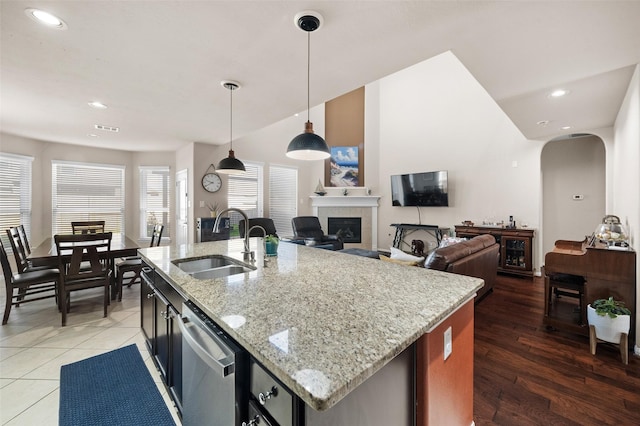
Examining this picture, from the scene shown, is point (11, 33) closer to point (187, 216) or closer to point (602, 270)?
point (187, 216)

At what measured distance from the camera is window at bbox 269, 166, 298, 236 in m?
6.44

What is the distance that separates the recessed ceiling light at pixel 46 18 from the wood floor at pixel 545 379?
11.7 ft

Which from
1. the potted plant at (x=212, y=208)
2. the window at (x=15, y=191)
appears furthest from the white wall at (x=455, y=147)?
the window at (x=15, y=191)

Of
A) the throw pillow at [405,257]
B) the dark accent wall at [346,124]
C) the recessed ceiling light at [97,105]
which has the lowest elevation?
→ the throw pillow at [405,257]

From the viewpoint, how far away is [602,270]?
2473 millimetres

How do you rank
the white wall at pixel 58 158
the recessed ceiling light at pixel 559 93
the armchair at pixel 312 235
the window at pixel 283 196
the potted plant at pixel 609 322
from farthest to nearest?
1. the window at pixel 283 196
2. the armchair at pixel 312 235
3. the white wall at pixel 58 158
4. the recessed ceiling light at pixel 559 93
5. the potted plant at pixel 609 322

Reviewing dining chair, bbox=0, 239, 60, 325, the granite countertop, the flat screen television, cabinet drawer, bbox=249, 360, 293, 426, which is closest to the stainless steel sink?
the granite countertop

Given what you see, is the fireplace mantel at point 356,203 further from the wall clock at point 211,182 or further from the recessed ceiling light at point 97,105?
the recessed ceiling light at point 97,105

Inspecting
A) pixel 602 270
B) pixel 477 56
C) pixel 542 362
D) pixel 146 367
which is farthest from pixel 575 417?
pixel 146 367

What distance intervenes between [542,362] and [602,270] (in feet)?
3.58

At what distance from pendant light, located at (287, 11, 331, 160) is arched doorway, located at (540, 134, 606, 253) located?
4.75 m

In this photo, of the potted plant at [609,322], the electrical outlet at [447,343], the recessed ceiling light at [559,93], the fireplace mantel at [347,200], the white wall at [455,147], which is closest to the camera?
the electrical outlet at [447,343]

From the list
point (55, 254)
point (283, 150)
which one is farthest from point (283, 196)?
point (55, 254)

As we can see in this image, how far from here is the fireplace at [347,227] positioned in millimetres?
7000
